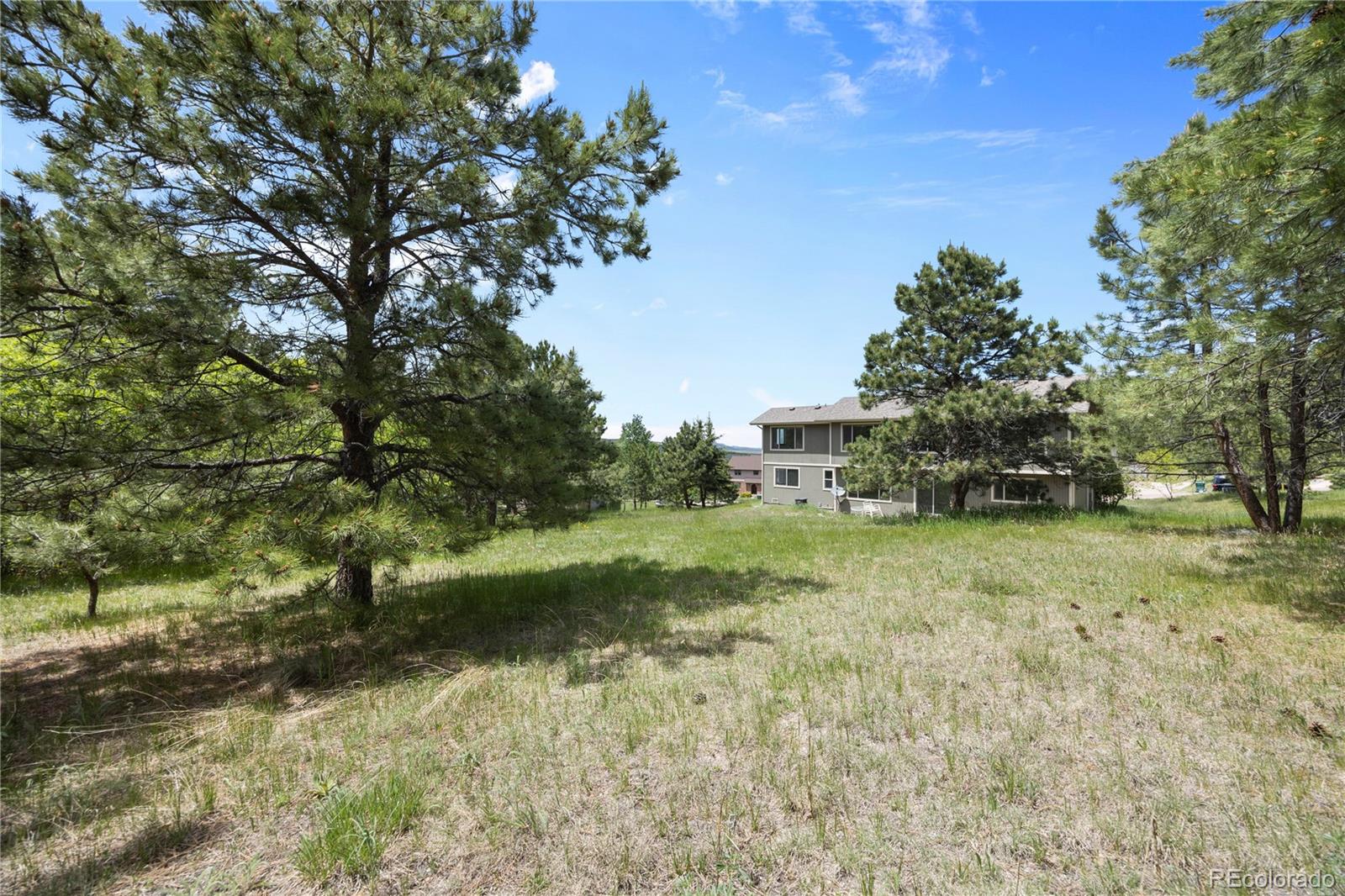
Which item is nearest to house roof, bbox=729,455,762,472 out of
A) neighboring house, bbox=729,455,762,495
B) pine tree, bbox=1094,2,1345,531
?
neighboring house, bbox=729,455,762,495

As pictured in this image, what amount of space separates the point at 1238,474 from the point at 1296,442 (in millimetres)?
2391

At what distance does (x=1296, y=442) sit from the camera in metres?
11.0

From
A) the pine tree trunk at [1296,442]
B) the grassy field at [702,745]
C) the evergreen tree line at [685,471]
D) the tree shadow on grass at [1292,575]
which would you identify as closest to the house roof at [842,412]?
the evergreen tree line at [685,471]

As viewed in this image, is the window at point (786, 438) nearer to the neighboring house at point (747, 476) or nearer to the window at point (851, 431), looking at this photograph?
the window at point (851, 431)

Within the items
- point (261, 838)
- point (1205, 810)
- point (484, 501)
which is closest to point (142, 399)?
point (484, 501)

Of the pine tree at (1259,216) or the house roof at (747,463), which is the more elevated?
the pine tree at (1259,216)

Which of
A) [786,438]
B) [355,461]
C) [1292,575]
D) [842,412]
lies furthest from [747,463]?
[355,461]

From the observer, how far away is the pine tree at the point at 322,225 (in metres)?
4.66

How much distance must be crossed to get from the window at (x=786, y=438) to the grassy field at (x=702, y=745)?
87.8ft

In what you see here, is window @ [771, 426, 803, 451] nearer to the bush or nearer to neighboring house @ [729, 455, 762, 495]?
the bush

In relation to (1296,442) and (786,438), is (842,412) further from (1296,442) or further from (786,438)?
(1296,442)

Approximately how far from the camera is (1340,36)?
4496mm

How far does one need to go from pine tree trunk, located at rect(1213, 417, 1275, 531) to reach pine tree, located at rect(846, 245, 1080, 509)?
5101 mm

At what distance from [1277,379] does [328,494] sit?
14.5 m
